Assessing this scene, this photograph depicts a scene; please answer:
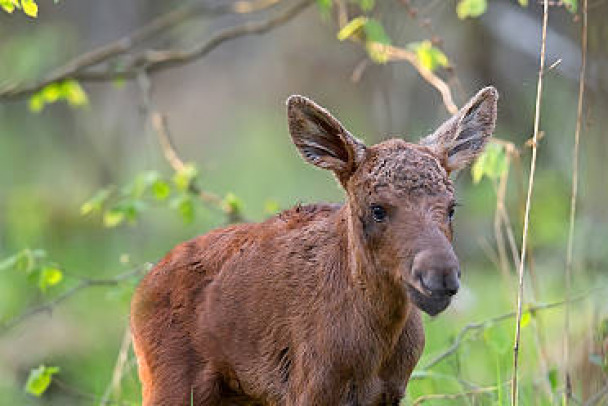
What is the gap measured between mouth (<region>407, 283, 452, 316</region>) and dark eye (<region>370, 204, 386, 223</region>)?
32 cm

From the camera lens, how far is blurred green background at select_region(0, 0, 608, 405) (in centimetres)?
765

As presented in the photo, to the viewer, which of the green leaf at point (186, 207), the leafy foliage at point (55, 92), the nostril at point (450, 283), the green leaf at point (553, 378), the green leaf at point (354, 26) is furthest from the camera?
the leafy foliage at point (55, 92)

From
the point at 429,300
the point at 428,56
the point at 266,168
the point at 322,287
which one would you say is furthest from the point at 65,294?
the point at 266,168

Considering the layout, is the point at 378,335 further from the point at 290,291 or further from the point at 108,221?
the point at 108,221

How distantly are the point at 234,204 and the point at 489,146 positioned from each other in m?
2.18

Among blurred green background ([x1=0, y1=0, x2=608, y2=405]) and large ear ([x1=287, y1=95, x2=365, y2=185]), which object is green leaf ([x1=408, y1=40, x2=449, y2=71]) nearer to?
blurred green background ([x1=0, y1=0, x2=608, y2=405])

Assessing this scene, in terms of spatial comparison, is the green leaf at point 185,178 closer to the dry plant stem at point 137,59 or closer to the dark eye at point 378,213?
the dry plant stem at point 137,59

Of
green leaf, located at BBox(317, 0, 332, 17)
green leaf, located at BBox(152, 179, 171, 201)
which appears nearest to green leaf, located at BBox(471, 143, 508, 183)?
green leaf, located at BBox(317, 0, 332, 17)

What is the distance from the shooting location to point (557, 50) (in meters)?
11.5

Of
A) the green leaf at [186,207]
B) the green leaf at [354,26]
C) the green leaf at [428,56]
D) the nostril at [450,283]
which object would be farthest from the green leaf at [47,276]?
the nostril at [450,283]

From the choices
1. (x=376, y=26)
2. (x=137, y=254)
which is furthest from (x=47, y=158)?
Answer: (x=376, y=26)

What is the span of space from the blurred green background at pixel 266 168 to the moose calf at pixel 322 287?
0.97 metres

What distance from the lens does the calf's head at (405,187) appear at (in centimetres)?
495

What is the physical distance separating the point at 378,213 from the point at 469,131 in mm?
800
